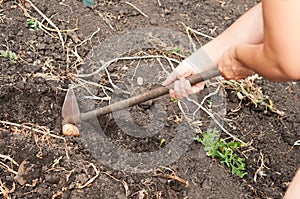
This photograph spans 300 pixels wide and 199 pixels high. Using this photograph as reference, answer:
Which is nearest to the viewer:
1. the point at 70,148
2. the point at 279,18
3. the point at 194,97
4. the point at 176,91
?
the point at 279,18

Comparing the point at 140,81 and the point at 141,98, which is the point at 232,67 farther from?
the point at 140,81

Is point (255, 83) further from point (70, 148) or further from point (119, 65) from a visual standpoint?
point (70, 148)

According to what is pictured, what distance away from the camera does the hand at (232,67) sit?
114cm

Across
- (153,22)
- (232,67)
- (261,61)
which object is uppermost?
(261,61)

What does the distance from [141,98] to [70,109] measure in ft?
0.96

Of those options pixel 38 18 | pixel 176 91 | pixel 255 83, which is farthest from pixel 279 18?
pixel 38 18

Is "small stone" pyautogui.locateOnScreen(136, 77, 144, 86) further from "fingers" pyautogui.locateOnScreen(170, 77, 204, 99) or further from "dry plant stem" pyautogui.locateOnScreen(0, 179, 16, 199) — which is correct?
"dry plant stem" pyautogui.locateOnScreen(0, 179, 16, 199)

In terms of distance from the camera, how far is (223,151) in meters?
1.65

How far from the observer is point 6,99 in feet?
5.34

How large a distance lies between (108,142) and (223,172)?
377 millimetres

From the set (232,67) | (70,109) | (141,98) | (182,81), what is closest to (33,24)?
(70,109)

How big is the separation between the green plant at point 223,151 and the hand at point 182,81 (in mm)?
232

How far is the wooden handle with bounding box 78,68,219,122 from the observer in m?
1.27

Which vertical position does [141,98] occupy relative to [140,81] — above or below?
above
